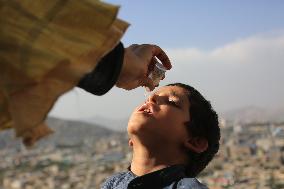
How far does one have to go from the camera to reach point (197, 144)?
53.5 inches

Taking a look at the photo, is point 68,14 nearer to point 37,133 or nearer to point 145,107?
point 37,133

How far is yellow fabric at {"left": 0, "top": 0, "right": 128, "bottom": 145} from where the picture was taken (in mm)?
744

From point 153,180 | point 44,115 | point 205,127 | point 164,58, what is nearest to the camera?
point 44,115

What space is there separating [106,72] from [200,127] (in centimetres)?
53

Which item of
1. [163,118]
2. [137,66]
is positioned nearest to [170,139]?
[163,118]

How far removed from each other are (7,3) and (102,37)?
140 millimetres

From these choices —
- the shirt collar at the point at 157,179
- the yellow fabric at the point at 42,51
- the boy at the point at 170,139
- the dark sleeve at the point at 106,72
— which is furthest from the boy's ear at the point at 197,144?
the yellow fabric at the point at 42,51

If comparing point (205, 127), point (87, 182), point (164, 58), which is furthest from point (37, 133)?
point (87, 182)

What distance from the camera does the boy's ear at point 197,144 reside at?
1331mm

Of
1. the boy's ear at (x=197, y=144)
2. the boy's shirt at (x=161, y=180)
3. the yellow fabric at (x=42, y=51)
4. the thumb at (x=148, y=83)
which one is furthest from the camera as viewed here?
the boy's ear at (x=197, y=144)

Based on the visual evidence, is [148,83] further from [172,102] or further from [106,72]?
[172,102]

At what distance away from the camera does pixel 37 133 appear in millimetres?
758

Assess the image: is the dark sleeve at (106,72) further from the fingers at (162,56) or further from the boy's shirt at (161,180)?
the boy's shirt at (161,180)

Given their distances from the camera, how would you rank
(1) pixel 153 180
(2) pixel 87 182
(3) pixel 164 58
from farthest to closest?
1. (2) pixel 87 182
2. (1) pixel 153 180
3. (3) pixel 164 58
